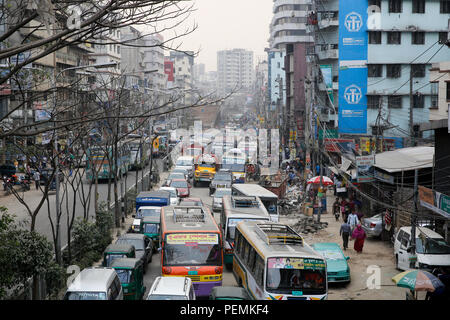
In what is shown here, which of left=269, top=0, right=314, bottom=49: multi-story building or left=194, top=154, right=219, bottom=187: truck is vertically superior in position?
left=269, top=0, right=314, bottom=49: multi-story building

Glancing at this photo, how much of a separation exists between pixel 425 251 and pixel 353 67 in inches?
1228

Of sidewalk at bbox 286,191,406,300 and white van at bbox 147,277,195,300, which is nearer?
white van at bbox 147,277,195,300

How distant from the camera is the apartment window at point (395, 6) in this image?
47.1 meters

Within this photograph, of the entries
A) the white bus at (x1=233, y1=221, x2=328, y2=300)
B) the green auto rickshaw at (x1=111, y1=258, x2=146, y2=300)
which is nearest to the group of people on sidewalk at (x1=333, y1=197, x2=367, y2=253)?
the white bus at (x1=233, y1=221, x2=328, y2=300)

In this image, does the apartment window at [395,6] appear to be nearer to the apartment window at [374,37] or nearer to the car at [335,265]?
the apartment window at [374,37]

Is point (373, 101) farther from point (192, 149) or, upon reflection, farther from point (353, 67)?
point (192, 149)

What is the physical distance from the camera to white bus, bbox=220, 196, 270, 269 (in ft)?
68.3

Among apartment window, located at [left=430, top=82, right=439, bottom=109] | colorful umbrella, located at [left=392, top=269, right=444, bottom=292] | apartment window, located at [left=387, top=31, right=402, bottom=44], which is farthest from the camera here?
apartment window, located at [left=387, top=31, right=402, bottom=44]

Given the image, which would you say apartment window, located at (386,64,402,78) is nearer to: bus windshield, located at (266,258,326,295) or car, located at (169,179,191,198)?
car, located at (169,179,191,198)

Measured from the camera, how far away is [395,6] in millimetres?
47188

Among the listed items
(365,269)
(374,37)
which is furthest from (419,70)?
(365,269)

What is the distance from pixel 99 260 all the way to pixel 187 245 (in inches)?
229

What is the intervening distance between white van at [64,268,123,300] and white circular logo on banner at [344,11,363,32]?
37.5 m
